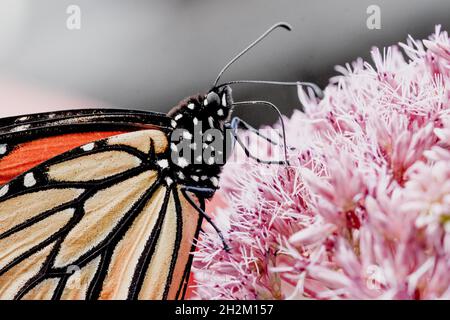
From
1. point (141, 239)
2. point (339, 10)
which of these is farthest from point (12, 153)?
point (339, 10)

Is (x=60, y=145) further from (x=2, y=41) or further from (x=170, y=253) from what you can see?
(x=2, y=41)

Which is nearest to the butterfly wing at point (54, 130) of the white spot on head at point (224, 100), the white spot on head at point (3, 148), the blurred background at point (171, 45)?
the white spot on head at point (3, 148)

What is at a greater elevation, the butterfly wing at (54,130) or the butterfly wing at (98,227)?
the butterfly wing at (54,130)

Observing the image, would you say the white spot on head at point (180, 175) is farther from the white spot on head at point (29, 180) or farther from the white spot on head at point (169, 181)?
the white spot on head at point (29, 180)

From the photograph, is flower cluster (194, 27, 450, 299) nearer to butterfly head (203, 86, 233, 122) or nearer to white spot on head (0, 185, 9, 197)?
butterfly head (203, 86, 233, 122)

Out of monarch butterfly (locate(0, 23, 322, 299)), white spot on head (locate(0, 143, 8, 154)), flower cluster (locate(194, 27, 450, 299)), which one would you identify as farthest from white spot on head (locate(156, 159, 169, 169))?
white spot on head (locate(0, 143, 8, 154))

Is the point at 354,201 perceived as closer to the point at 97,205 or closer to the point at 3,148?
the point at 97,205

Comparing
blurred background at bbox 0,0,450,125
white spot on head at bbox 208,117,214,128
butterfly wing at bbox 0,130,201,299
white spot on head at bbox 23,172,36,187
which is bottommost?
butterfly wing at bbox 0,130,201,299

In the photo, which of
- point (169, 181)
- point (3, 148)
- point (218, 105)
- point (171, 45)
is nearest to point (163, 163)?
point (169, 181)
